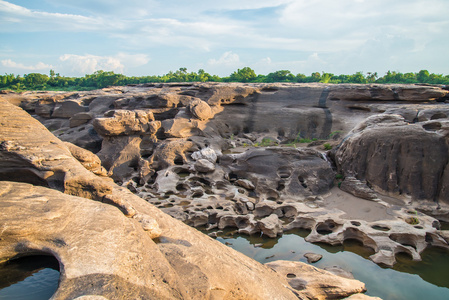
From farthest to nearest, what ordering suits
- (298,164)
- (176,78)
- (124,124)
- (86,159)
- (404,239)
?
(176,78)
(124,124)
(298,164)
(404,239)
(86,159)

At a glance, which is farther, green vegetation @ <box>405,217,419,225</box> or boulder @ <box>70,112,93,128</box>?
boulder @ <box>70,112,93,128</box>

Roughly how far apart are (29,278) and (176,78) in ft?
112

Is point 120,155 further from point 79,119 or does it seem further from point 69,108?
point 69,108

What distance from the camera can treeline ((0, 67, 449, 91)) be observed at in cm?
2535

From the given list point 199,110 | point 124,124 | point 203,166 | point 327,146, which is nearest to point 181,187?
point 203,166

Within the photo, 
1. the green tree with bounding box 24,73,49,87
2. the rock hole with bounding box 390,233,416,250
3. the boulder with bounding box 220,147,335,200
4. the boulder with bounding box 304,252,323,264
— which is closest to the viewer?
the boulder with bounding box 304,252,323,264

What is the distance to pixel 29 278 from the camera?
2369 millimetres

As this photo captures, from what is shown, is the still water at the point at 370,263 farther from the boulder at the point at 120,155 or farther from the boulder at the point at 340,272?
the boulder at the point at 120,155

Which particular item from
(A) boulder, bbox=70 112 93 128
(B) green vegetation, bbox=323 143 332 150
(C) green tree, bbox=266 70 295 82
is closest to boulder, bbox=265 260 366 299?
(B) green vegetation, bbox=323 143 332 150

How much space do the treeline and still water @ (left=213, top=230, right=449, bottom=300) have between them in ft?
73.9

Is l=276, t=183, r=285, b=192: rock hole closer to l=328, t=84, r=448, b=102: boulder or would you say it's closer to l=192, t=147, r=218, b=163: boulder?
l=192, t=147, r=218, b=163: boulder

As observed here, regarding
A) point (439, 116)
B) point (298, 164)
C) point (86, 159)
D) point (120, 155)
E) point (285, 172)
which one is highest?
point (439, 116)

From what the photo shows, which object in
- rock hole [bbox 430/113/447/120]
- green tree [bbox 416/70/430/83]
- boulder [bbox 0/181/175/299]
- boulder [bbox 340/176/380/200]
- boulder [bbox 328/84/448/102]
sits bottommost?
boulder [bbox 340/176/380/200]

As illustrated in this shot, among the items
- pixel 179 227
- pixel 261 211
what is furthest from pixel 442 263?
pixel 179 227
